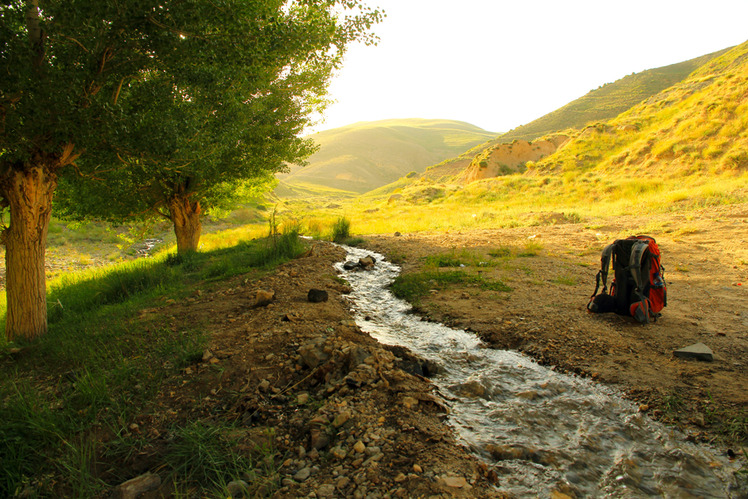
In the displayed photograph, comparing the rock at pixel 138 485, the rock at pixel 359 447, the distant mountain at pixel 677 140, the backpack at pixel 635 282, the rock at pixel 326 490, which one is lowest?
the rock at pixel 138 485

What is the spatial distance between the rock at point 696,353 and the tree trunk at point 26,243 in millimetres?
9290

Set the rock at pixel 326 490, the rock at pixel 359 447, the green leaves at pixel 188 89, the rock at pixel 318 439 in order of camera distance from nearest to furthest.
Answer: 1. the rock at pixel 326 490
2. the rock at pixel 359 447
3. the rock at pixel 318 439
4. the green leaves at pixel 188 89

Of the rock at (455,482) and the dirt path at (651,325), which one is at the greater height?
the dirt path at (651,325)

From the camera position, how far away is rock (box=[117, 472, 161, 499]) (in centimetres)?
266

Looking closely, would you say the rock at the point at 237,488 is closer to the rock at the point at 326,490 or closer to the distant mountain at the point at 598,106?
the rock at the point at 326,490

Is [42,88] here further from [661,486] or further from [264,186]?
[264,186]

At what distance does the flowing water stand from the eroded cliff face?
43.7 m

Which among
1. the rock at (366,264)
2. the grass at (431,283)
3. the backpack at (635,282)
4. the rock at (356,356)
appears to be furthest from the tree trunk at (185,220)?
the backpack at (635,282)

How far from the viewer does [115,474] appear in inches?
115

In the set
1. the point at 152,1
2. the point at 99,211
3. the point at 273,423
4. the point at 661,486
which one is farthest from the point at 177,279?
the point at 661,486

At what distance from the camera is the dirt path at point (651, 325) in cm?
373

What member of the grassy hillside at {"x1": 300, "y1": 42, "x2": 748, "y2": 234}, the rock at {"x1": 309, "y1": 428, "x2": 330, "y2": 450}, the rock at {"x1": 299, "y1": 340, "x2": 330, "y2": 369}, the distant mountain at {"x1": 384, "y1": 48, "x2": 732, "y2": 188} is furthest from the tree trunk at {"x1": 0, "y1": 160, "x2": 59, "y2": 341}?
the distant mountain at {"x1": 384, "y1": 48, "x2": 732, "y2": 188}

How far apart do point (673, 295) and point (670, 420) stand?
14.4 ft

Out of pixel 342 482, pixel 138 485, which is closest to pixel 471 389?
pixel 342 482
